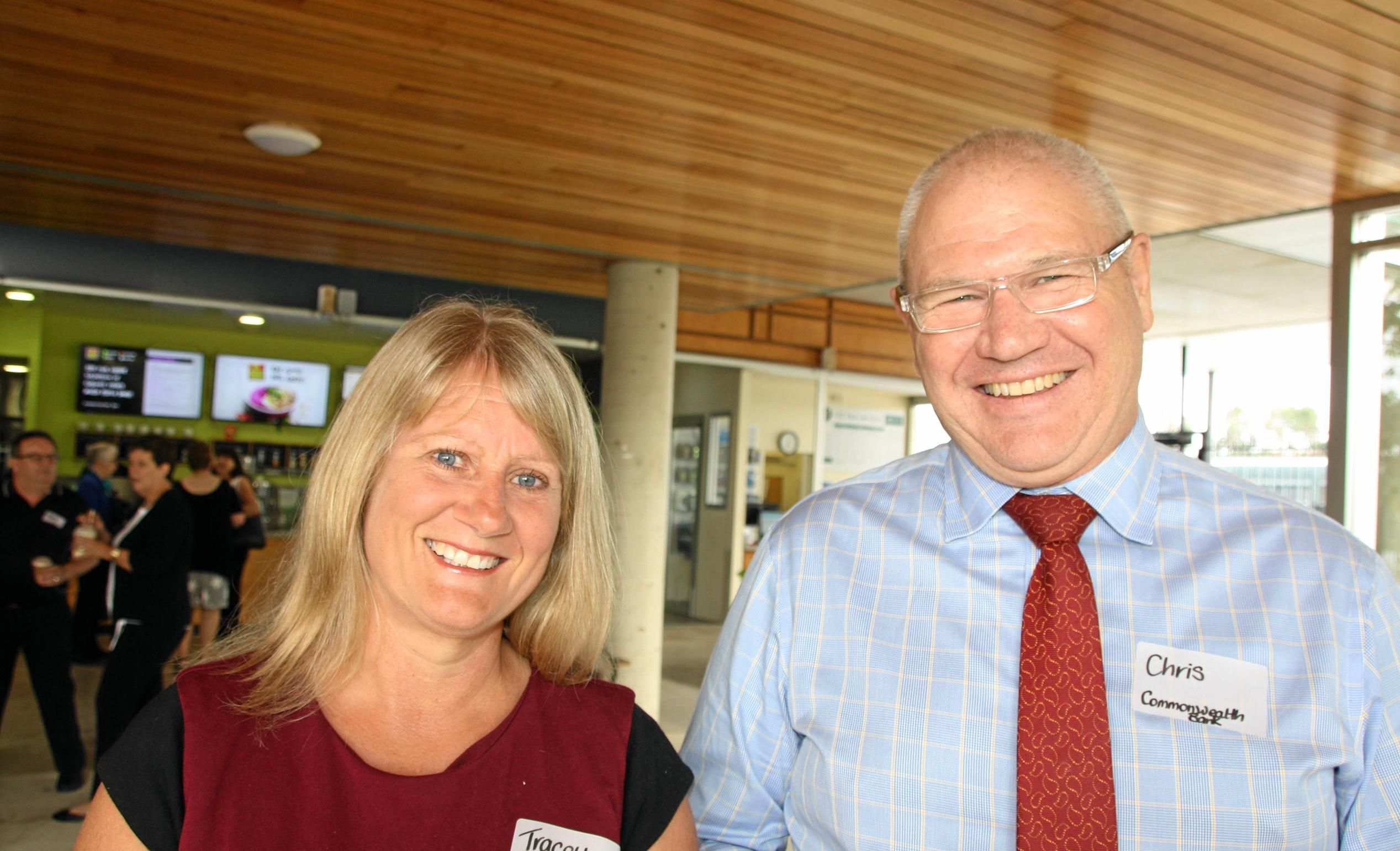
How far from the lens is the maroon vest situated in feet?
4.25

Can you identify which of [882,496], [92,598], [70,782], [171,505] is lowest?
[70,782]

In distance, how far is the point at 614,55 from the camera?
3.25 metres

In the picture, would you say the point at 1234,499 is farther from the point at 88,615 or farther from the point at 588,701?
the point at 88,615

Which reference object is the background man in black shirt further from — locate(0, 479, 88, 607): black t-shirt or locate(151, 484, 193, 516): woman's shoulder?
locate(151, 484, 193, 516): woman's shoulder

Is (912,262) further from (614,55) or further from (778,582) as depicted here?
(614,55)

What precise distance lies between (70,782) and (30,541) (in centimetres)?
125

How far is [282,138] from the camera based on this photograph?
4172 millimetres

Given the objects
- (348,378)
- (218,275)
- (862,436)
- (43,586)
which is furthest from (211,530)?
(862,436)

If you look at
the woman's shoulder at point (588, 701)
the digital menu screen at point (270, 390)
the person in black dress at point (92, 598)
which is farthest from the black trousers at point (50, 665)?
the digital menu screen at point (270, 390)

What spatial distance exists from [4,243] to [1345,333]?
7.91 meters

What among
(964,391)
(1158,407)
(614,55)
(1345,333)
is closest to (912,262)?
(964,391)

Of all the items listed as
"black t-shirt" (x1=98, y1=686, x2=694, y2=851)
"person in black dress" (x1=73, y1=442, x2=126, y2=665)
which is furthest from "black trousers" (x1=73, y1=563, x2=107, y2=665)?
"black t-shirt" (x1=98, y1=686, x2=694, y2=851)

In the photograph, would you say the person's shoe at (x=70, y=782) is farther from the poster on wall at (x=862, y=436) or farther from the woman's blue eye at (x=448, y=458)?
the poster on wall at (x=862, y=436)

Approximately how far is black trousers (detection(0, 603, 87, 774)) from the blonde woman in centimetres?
419
